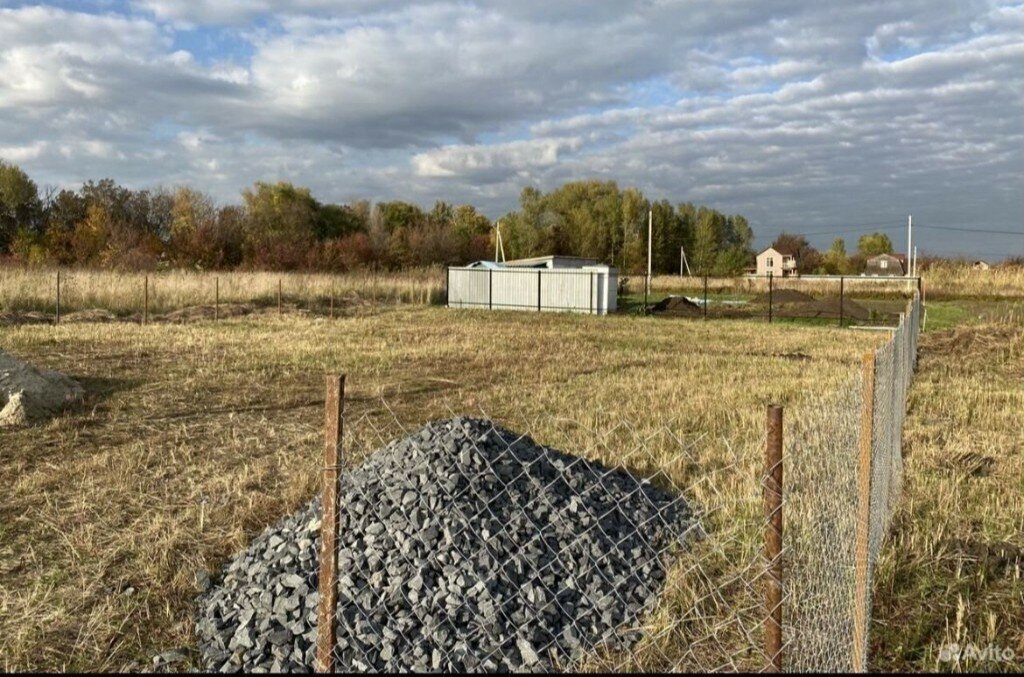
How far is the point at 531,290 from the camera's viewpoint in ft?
101

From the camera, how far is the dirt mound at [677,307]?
2898 centimetres

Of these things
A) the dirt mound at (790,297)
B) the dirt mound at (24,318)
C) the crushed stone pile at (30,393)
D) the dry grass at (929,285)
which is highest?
the dry grass at (929,285)

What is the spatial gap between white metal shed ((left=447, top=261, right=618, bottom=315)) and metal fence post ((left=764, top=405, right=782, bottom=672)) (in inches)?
1039

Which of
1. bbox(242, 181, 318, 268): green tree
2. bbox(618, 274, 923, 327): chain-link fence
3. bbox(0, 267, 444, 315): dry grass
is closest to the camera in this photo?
bbox(0, 267, 444, 315): dry grass

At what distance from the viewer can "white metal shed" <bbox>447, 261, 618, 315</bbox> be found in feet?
96.1

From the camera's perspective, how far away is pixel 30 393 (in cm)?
920

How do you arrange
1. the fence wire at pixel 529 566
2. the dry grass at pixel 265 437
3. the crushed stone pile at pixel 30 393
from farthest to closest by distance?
the crushed stone pile at pixel 30 393, the dry grass at pixel 265 437, the fence wire at pixel 529 566

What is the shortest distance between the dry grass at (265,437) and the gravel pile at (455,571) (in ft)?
1.00

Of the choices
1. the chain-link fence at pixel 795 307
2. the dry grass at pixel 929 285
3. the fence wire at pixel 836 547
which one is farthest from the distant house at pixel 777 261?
the fence wire at pixel 836 547

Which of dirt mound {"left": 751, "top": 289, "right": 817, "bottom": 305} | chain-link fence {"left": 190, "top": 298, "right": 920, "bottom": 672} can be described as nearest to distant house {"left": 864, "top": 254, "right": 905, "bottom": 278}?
dirt mound {"left": 751, "top": 289, "right": 817, "bottom": 305}

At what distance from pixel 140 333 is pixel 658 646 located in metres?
17.6

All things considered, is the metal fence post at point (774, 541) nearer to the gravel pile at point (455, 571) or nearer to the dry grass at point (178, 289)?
the gravel pile at point (455, 571)

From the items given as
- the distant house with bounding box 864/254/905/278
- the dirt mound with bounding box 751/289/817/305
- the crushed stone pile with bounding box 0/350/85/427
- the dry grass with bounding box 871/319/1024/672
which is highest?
the distant house with bounding box 864/254/905/278

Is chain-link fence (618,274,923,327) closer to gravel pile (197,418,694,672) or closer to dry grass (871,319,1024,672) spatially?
dry grass (871,319,1024,672)
